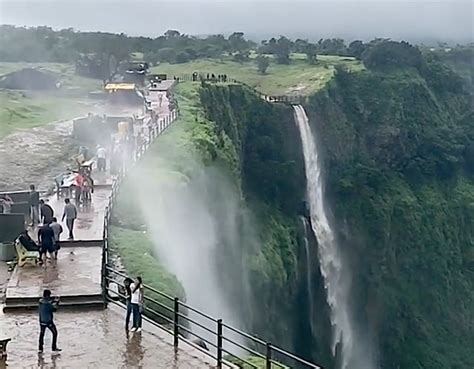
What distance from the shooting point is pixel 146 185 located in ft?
108

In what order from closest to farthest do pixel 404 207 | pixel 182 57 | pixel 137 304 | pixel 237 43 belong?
pixel 137 304 → pixel 404 207 → pixel 182 57 → pixel 237 43

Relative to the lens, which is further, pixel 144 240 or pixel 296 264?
pixel 296 264

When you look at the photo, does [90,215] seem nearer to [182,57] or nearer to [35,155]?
[35,155]

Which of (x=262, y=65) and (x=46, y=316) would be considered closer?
(x=46, y=316)

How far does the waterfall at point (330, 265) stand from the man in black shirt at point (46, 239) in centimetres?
3871

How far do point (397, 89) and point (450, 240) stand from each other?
1590 cm

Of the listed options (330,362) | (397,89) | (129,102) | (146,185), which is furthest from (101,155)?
(397,89)

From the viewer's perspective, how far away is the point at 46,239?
22.4m

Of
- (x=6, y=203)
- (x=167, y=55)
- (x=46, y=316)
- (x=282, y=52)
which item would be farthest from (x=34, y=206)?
(x=282, y=52)

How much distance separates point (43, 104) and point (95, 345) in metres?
44.2

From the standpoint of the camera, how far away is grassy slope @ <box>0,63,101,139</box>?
5200cm

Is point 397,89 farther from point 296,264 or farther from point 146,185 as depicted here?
point 146,185

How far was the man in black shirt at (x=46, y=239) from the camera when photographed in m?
22.2

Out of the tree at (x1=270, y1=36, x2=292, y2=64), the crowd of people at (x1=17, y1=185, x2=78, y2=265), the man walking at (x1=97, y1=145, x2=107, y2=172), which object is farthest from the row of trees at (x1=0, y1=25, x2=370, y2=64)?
the crowd of people at (x1=17, y1=185, x2=78, y2=265)
